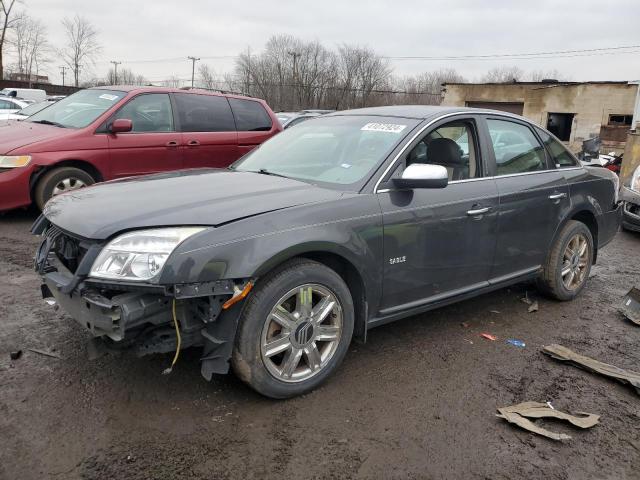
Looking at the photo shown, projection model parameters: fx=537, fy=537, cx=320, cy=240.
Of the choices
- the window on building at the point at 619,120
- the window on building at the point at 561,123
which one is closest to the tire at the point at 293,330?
the window on building at the point at 619,120

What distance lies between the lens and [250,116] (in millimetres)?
8047

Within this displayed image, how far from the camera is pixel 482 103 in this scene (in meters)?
32.8

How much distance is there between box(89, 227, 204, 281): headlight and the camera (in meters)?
2.50

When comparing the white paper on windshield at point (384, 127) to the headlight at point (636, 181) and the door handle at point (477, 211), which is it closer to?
the door handle at point (477, 211)

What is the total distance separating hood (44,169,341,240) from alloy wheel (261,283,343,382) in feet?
1.67

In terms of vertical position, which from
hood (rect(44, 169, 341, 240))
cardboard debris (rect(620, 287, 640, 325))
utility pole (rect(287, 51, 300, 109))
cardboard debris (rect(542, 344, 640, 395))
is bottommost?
cardboard debris (rect(542, 344, 640, 395))

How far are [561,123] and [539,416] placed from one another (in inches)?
1230

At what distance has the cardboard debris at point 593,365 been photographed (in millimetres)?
3326

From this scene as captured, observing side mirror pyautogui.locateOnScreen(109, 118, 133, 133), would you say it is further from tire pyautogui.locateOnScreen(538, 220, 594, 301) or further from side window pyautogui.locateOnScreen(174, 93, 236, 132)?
tire pyautogui.locateOnScreen(538, 220, 594, 301)

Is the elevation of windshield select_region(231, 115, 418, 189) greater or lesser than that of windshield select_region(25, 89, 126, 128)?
lesser

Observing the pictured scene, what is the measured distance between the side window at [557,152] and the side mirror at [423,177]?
192 cm

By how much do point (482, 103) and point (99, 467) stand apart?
33650mm

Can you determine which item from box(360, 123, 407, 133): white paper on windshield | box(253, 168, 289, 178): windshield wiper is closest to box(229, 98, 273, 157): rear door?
box(253, 168, 289, 178): windshield wiper

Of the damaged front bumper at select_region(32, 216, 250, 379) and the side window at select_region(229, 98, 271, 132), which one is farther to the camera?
the side window at select_region(229, 98, 271, 132)
